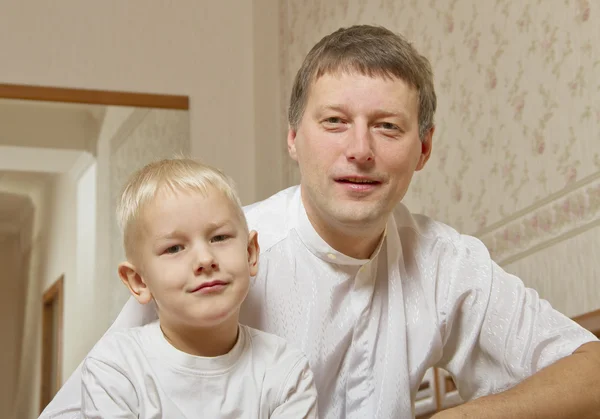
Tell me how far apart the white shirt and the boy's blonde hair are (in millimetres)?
315

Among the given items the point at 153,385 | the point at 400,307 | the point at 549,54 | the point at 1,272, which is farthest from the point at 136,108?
the point at 153,385

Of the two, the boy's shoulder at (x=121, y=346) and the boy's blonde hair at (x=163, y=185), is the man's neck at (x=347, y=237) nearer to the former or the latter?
the boy's blonde hair at (x=163, y=185)

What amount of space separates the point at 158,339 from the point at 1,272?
7.40 feet

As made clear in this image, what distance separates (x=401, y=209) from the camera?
1.96m

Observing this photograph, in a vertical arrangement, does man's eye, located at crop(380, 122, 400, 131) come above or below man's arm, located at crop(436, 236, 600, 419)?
above

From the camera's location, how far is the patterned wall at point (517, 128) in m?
2.10

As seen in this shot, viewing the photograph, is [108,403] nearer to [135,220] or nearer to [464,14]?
[135,220]

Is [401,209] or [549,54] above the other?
[549,54]

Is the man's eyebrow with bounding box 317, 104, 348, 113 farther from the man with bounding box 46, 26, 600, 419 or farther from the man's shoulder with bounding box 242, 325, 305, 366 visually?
the man's shoulder with bounding box 242, 325, 305, 366

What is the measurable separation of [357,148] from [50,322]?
2209 millimetres

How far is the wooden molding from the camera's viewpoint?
3.61 meters

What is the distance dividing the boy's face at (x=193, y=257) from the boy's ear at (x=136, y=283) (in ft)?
0.06

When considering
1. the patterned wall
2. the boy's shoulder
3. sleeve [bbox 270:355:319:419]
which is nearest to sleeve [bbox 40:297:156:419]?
the boy's shoulder

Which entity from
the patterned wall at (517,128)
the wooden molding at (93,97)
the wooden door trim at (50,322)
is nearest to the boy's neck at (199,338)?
the patterned wall at (517,128)
